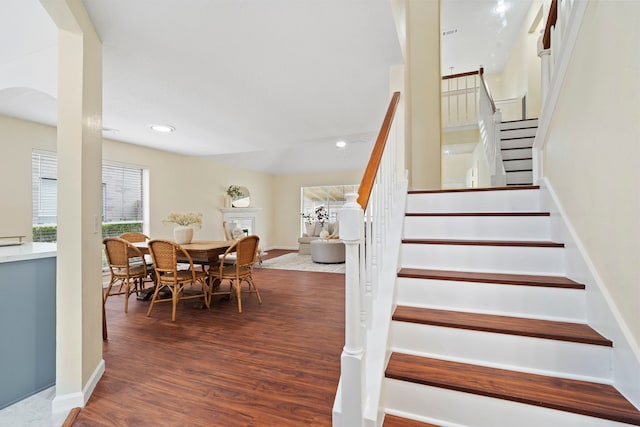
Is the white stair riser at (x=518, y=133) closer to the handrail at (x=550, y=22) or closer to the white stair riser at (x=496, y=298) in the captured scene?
the handrail at (x=550, y=22)

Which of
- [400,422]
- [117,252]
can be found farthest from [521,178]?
[117,252]

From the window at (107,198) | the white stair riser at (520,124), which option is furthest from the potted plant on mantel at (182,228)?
the white stair riser at (520,124)

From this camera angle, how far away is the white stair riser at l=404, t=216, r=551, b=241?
81.7 inches

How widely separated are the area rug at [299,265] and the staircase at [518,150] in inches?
129

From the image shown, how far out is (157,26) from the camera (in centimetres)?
194

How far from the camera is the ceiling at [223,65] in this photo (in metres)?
1.85

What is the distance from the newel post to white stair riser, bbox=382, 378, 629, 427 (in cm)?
25

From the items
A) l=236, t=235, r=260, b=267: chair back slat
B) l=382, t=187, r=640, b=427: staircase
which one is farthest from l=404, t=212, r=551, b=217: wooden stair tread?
l=236, t=235, r=260, b=267: chair back slat

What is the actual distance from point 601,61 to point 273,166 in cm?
794

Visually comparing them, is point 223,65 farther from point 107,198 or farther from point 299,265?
point 299,265

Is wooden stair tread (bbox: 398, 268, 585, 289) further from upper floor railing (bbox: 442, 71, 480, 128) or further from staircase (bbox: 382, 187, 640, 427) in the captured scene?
upper floor railing (bbox: 442, 71, 480, 128)

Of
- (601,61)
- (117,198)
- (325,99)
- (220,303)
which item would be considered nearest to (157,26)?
(325,99)

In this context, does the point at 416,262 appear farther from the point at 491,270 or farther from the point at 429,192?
the point at 429,192

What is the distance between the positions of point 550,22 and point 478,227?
1.63 m
